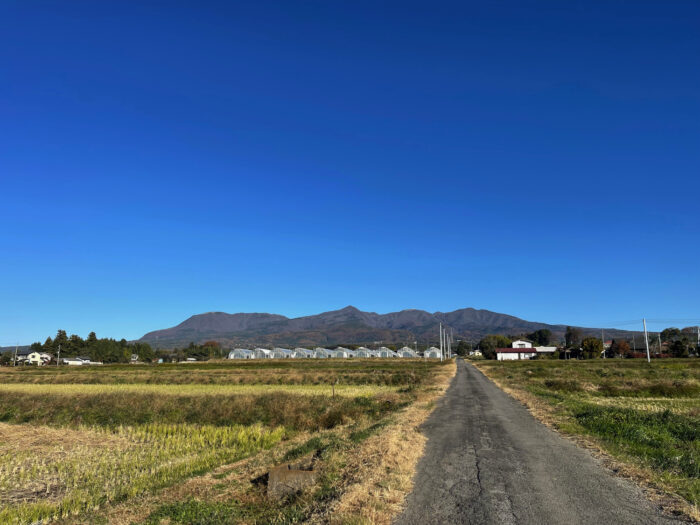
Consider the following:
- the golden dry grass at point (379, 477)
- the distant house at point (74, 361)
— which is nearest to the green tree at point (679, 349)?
the golden dry grass at point (379, 477)

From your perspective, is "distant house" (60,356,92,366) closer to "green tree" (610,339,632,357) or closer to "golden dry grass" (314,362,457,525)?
"golden dry grass" (314,362,457,525)

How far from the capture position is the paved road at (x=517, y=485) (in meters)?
7.82

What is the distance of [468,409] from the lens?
2403 cm

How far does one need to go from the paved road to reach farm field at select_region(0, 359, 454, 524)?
0.81 metres

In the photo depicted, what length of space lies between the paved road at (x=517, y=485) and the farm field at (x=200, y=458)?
0.81 m

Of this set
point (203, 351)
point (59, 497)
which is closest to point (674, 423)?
point (59, 497)

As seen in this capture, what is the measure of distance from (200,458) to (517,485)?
10970mm

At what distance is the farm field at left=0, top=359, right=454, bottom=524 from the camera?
926 centimetres

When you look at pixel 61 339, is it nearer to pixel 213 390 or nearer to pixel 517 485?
pixel 213 390

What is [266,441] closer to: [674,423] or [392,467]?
[392,467]

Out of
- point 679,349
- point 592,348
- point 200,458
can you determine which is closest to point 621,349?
point 679,349

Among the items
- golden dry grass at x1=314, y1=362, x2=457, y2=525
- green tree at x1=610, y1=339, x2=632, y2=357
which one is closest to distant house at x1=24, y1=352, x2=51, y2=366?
golden dry grass at x1=314, y1=362, x2=457, y2=525

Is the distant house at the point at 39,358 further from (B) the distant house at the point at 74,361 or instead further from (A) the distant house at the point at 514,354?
(A) the distant house at the point at 514,354

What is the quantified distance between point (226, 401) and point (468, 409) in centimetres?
1555
